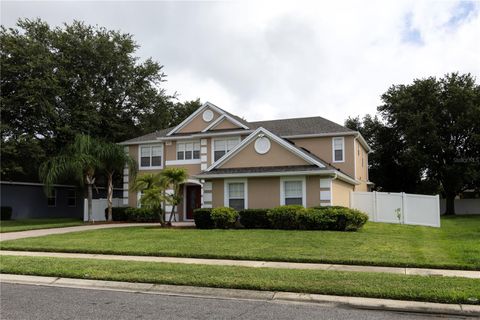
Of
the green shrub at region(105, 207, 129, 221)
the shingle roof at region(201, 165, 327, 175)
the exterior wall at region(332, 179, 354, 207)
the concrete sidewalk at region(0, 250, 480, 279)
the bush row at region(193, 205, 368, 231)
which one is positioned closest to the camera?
the concrete sidewalk at region(0, 250, 480, 279)

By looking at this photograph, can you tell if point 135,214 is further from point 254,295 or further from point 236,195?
point 254,295

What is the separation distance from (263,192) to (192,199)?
27.5ft

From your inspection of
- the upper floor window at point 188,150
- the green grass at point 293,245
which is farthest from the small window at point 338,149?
the green grass at point 293,245

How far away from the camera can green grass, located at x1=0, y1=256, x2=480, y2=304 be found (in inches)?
322

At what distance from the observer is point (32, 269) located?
11.1 metres

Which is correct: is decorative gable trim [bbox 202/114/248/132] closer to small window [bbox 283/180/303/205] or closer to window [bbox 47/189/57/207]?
small window [bbox 283/180/303/205]

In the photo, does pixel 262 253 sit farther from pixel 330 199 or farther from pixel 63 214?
pixel 63 214

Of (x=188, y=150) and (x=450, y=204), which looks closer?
(x=188, y=150)

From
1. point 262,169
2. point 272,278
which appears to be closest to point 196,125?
point 262,169

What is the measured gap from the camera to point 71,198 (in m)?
39.3

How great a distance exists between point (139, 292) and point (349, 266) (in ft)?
16.6

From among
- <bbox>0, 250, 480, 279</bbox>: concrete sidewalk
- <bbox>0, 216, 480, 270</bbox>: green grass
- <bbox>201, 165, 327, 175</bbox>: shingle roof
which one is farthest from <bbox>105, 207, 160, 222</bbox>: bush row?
<bbox>0, 250, 480, 279</bbox>: concrete sidewalk

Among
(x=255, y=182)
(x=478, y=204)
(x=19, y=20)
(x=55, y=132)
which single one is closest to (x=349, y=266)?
(x=255, y=182)

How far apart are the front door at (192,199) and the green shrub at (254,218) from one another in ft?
29.5
